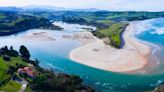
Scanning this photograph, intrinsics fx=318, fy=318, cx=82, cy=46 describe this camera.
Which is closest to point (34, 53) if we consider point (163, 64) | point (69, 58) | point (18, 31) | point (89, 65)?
point (69, 58)

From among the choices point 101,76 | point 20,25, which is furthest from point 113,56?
point 20,25

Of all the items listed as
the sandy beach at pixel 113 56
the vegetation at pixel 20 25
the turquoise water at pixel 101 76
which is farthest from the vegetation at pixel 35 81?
the vegetation at pixel 20 25

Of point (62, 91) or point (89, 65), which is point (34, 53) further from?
point (62, 91)

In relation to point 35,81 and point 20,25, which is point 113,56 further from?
point 20,25

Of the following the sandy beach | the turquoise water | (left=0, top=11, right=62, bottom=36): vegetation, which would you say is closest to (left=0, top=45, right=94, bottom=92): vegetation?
the turquoise water

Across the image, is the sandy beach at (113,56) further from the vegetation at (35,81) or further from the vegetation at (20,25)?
the vegetation at (20,25)

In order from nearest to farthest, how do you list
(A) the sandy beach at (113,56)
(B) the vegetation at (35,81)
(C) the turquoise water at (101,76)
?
(B) the vegetation at (35,81) < (C) the turquoise water at (101,76) < (A) the sandy beach at (113,56)

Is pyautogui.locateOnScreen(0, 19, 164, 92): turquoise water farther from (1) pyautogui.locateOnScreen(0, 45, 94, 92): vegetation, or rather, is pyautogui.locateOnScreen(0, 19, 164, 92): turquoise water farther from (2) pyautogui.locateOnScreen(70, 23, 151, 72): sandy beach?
(1) pyautogui.locateOnScreen(0, 45, 94, 92): vegetation

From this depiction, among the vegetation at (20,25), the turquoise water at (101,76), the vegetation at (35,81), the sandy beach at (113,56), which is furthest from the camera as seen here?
Result: the vegetation at (20,25)
